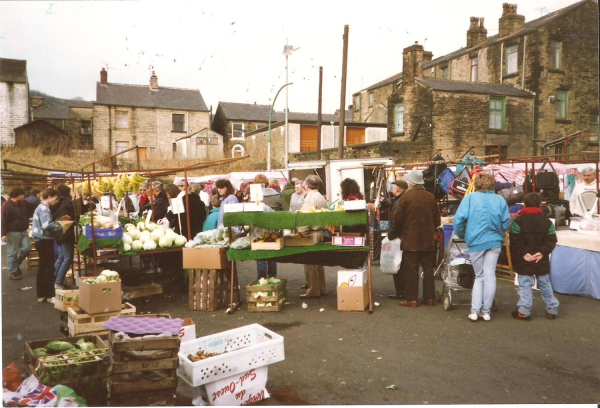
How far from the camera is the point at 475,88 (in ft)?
74.3

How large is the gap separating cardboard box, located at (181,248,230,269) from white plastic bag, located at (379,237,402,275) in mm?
2306

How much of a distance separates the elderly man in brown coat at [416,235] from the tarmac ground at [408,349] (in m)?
0.29

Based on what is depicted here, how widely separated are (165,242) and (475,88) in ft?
65.3

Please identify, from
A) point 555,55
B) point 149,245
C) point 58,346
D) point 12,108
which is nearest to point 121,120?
point 149,245

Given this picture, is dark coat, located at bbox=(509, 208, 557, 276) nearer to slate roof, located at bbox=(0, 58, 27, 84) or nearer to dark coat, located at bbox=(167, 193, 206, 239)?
dark coat, located at bbox=(167, 193, 206, 239)

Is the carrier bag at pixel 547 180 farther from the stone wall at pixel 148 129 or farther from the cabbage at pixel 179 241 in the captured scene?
the stone wall at pixel 148 129

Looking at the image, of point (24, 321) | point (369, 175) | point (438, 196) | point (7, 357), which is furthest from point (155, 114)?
point (7, 357)

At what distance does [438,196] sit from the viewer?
32.3 feet

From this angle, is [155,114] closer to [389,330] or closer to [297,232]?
[297,232]

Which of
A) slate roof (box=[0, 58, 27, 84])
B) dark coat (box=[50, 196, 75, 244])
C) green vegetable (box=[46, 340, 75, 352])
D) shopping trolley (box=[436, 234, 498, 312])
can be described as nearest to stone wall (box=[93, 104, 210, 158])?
dark coat (box=[50, 196, 75, 244])

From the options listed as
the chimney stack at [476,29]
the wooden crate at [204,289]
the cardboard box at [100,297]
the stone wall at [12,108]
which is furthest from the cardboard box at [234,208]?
the chimney stack at [476,29]

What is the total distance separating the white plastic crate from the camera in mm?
3393

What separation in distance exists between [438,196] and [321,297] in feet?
13.6

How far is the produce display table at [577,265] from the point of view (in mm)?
6684
